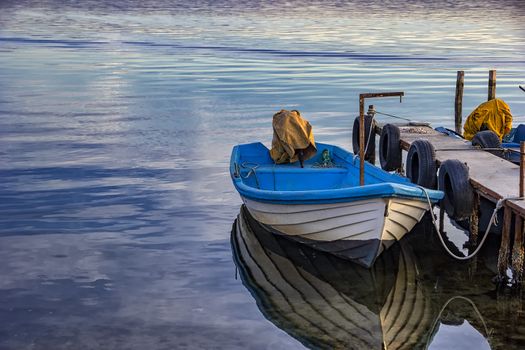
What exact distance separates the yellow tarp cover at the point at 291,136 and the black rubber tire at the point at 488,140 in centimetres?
334

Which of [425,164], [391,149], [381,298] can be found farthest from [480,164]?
[381,298]

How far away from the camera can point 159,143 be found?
24766 mm

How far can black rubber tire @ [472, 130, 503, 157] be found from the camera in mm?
18484

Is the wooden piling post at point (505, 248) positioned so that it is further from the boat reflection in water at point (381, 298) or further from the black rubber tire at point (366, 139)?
the black rubber tire at point (366, 139)

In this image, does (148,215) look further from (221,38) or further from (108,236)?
(221,38)

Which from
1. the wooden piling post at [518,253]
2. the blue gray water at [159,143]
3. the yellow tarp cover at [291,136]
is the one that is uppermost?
the yellow tarp cover at [291,136]

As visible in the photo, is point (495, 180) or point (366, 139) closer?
point (495, 180)

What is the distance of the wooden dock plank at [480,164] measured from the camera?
14.6 metres

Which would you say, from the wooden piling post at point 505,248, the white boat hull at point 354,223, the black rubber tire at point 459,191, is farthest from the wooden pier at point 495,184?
the white boat hull at point 354,223

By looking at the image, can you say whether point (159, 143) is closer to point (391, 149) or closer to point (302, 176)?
point (391, 149)

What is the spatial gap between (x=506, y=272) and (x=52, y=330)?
21.3 ft

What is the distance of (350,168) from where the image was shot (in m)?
17.4

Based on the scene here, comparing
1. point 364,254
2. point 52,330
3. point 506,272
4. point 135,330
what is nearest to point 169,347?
point 135,330

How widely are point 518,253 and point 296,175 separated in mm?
4851
